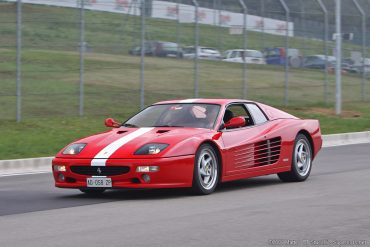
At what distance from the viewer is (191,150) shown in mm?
11719

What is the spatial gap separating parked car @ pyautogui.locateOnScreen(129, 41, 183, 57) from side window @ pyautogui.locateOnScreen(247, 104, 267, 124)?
11.9 m

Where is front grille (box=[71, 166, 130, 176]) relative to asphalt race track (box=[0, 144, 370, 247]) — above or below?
above

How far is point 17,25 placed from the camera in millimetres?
22359

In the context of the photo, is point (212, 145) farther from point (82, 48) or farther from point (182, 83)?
point (182, 83)

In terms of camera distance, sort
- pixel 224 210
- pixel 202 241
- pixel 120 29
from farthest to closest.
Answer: pixel 120 29
pixel 224 210
pixel 202 241

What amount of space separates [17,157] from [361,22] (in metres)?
19.7

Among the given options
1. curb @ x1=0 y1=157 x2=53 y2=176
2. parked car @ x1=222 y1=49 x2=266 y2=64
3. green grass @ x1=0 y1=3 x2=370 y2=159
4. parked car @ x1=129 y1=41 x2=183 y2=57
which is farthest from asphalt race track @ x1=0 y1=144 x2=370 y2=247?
parked car @ x1=222 y1=49 x2=266 y2=64

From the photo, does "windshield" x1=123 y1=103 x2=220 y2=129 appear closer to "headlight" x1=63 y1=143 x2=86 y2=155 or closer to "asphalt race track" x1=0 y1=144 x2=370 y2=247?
"asphalt race track" x1=0 y1=144 x2=370 y2=247

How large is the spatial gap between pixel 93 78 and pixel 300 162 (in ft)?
37.7

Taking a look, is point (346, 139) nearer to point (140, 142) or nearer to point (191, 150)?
point (191, 150)

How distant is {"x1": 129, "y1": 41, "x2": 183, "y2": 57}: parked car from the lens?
2541 centimetres

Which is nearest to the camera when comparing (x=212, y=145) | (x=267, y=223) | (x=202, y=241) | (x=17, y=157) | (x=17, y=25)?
(x=202, y=241)

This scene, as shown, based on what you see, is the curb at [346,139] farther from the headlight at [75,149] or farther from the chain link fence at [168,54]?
the headlight at [75,149]

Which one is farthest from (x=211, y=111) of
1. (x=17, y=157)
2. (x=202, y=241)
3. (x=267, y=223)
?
(x=17, y=157)
